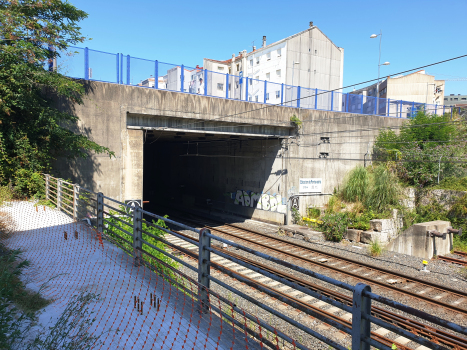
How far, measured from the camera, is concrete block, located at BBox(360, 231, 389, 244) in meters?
17.4

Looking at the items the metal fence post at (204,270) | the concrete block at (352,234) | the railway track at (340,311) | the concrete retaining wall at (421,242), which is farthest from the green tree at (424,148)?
the metal fence post at (204,270)

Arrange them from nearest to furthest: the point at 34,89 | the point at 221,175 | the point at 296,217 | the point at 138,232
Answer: the point at 138,232
the point at 34,89
the point at 296,217
the point at 221,175

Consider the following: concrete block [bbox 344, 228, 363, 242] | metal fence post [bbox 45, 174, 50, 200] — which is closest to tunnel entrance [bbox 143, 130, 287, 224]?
concrete block [bbox 344, 228, 363, 242]

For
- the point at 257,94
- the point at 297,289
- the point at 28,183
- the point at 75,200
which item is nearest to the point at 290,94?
the point at 257,94

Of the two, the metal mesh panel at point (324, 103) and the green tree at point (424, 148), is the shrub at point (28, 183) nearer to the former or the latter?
the metal mesh panel at point (324, 103)

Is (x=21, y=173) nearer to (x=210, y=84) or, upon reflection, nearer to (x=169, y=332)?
(x=210, y=84)

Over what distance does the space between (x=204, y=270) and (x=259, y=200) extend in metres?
18.7

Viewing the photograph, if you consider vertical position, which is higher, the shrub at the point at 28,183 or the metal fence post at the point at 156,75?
the metal fence post at the point at 156,75

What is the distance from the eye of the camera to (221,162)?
86.9 feet

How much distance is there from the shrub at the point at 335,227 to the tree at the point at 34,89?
1180 cm

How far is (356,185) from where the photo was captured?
2214 cm

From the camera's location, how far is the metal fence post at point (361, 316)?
277cm

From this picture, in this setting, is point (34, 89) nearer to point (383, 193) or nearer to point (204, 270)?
point (204, 270)

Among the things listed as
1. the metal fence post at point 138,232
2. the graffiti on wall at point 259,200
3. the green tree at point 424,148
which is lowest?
the graffiti on wall at point 259,200
